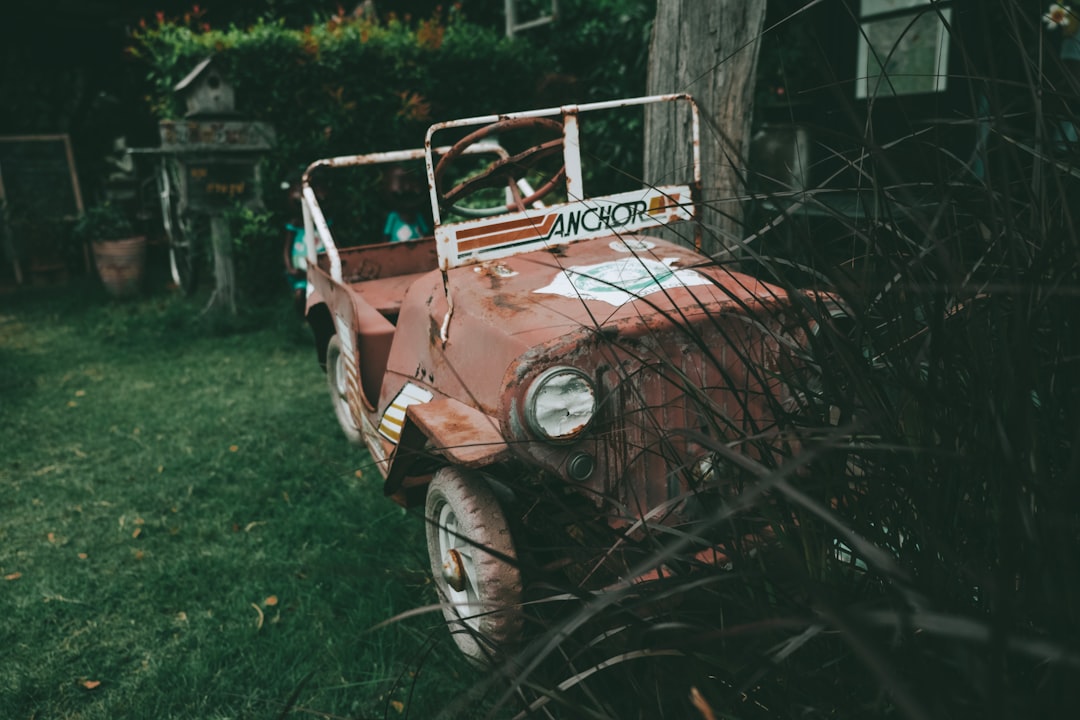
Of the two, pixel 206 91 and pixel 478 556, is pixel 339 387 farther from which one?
pixel 206 91

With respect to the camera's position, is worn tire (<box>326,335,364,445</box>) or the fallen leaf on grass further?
worn tire (<box>326,335,364,445</box>)

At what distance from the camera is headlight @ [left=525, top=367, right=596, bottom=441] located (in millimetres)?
1979

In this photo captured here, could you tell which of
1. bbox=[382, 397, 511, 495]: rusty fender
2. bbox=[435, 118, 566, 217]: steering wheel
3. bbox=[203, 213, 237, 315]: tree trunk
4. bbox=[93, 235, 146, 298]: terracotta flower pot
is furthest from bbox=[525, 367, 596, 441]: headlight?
bbox=[93, 235, 146, 298]: terracotta flower pot

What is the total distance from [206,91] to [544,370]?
573cm

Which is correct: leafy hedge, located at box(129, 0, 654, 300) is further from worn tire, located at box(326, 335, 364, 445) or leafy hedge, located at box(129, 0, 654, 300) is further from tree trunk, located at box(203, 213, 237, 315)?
worn tire, located at box(326, 335, 364, 445)

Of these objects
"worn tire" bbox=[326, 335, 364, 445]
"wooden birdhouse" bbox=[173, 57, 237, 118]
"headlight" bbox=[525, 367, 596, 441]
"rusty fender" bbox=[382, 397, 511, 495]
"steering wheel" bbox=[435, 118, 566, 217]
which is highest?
"wooden birdhouse" bbox=[173, 57, 237, 118]

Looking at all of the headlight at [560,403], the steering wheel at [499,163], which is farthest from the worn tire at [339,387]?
the headlight at [560,403]

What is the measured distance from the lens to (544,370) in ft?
6.50

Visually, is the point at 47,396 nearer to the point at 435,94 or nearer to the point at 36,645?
the point at 36,645

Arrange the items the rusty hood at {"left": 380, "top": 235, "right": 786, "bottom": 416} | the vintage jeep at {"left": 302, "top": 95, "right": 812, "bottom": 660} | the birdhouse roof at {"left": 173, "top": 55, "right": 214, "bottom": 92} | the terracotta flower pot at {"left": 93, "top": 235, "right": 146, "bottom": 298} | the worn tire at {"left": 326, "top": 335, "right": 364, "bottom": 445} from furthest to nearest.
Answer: the terracotta flower pot at {"left": 93, "top": 235, "right": 146, "bottom": 298} → the birdhouse roof at {"left": 173, "top": 55, "right": 214, "bottom": 92} → the worn tire at {"left": 326, "top": 335, "right": 364, "bottom": 445} → the rusty hood at {"left": 380, "top": 235, "right": 786, "bottom": 416} → the vintage jeep at {"left": 302, "top": 95, "right": 812, "bottom": 660}

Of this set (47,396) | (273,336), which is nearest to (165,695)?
(47,396)

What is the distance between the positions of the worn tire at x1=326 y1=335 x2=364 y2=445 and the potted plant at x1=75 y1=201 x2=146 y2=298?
482cm

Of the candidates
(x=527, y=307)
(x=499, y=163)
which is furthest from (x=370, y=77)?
(x=527, y=307)

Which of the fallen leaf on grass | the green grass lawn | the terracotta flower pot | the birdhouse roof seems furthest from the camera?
the terracotta flower pot
